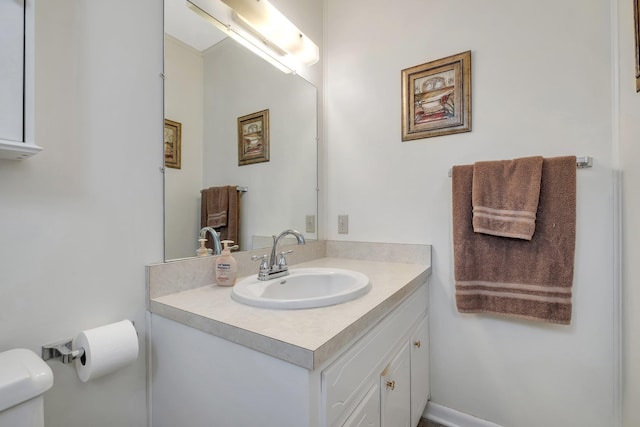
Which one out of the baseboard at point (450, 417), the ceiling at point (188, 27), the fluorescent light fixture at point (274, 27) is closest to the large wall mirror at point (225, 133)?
the ceiling at point (188, 27)

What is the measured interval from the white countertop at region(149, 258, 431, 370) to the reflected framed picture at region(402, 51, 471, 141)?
812mm

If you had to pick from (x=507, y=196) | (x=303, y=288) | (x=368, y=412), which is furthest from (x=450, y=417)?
(x=507, y=196)

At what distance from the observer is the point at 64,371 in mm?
753

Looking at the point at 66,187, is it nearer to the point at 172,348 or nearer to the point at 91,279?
the point at 91,279

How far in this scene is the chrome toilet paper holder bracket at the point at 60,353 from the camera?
711mm

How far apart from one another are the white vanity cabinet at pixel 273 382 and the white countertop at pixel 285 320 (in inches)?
1.1

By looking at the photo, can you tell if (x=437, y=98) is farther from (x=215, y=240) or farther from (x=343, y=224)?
(x=215, y=240)

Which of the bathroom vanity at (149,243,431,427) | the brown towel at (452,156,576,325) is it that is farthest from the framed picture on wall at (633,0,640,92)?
the bathroom vanity at (149,243,431,427)

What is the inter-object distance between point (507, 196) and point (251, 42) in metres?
1.30

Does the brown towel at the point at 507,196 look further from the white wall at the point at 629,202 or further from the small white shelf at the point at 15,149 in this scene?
the small white shelf at the point at 15,149

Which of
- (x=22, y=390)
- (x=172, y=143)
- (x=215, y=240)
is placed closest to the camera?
(x=22, y=390)

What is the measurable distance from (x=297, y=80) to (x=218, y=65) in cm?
55

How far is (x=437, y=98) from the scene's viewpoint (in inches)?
55.1

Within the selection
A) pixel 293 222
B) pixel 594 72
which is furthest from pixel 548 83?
pixel 293 222
